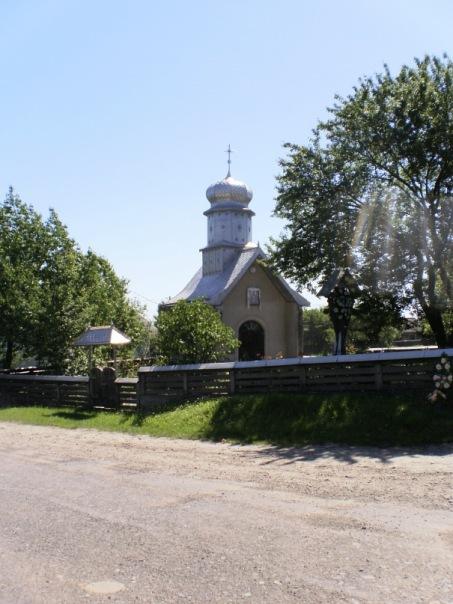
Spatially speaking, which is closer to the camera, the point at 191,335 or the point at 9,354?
the point at 191,335

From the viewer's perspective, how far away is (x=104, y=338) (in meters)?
21.5

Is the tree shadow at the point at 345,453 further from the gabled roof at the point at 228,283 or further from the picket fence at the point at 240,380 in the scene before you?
the gabled roof at the point at 228,283

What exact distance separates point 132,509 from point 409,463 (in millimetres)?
4753

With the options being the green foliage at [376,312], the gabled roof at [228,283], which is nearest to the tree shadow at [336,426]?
the green foliage at [376,312]

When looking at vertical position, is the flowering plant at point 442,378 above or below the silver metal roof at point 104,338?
below

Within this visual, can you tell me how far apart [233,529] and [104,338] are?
1542 centimetres

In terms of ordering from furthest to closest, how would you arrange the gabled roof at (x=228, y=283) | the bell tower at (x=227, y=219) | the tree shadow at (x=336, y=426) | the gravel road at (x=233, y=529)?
the bell tower at (x=227, y=219)
the gabled roof at (x=228, y=283)
the tree shadow at (x=336, y=426)
the gravel road at (x=233, y=529)

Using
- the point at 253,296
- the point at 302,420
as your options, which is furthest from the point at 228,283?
the point at 302,420

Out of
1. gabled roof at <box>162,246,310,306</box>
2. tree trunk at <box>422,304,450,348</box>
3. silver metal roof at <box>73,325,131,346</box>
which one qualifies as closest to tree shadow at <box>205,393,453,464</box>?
silver metal roof at <box>73,325,131,346</box>

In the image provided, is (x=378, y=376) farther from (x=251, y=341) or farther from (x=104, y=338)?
(x=251, y=341)

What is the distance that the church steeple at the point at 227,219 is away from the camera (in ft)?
125

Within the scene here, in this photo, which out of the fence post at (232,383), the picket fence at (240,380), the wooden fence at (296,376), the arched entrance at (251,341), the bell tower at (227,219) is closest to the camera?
the wooden fence at (296,376)

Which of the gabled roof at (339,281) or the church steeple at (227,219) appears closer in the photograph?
the gabled roof at (339,281)

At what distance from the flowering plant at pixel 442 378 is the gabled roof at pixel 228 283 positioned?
2043 cm
